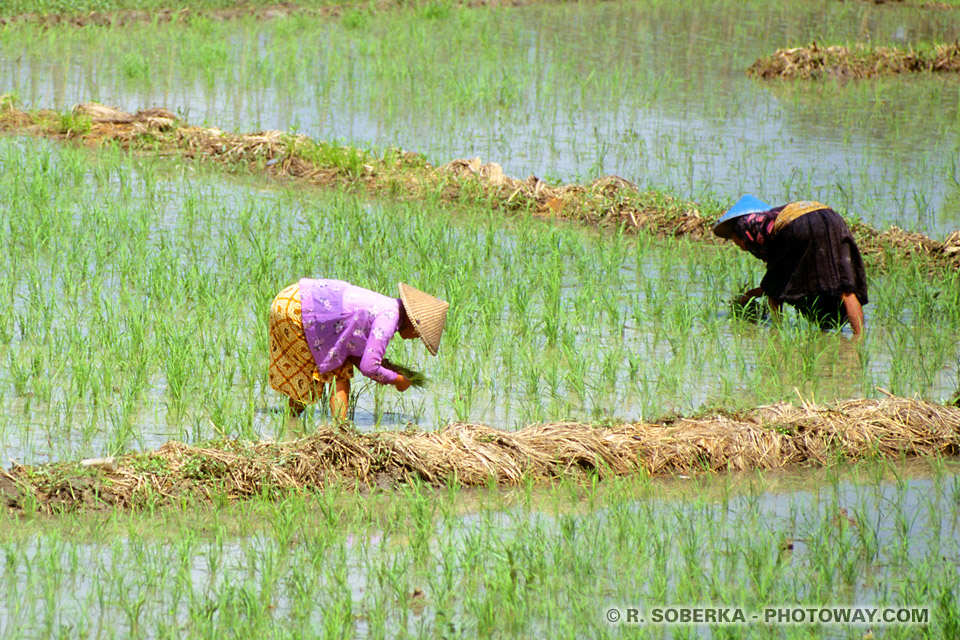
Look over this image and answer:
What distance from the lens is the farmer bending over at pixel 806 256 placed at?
225 inches

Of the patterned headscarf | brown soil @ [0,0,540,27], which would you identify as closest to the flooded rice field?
the patterned headscarf

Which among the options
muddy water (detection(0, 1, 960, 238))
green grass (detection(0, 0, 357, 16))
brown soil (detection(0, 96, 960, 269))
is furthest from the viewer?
green grass (detection(0, 0, 357, 16))

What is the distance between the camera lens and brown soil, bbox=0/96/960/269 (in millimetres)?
7281

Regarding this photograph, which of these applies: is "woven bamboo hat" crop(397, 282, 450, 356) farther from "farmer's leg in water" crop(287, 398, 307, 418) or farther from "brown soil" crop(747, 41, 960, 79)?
"brown soil" crop(747, 41, 960, 79)

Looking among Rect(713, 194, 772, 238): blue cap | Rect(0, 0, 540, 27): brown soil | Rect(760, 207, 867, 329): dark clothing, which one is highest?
Rect(0, 0, 540, 27): brown soil

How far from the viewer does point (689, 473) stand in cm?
416

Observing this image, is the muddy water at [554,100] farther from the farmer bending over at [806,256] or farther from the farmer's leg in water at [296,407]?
the farmer's leg in water at [296,407]

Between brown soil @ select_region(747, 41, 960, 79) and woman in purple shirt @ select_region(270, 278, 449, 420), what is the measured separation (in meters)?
9.71

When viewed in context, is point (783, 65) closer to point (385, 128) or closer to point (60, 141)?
point (385, 128)

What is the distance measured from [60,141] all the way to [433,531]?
649cm

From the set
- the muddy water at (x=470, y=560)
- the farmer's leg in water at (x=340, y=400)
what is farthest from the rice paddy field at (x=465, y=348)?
the farmer's leg in water at (x=340, y=400)

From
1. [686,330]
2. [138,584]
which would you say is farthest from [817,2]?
[138,584]

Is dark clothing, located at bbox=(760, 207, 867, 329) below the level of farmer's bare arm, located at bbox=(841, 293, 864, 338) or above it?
above

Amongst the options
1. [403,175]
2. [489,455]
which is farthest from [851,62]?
[489,455]
